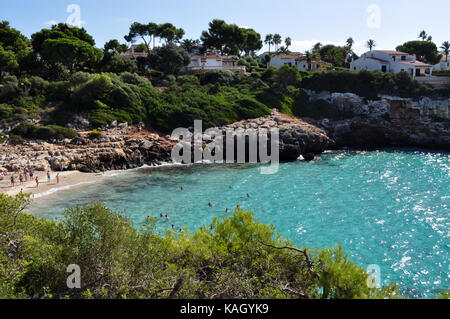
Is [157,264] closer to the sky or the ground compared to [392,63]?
closer to the ground

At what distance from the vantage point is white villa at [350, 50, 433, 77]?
225 ft

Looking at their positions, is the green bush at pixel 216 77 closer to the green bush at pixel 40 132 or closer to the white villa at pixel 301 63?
the white villa at pixel 301 63

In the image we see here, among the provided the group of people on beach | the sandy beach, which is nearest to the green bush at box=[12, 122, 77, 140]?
the group of people on beach

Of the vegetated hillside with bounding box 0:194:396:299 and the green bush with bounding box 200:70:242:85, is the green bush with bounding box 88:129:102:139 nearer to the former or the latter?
the green bush with bounding box 200:70:242:85

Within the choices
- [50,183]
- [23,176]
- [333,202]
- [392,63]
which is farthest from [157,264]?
[392,63]

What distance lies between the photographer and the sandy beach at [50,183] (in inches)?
1276

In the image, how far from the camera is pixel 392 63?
71938mm

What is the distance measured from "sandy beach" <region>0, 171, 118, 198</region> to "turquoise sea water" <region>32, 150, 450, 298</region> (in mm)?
1534

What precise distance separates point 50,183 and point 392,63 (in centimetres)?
7206

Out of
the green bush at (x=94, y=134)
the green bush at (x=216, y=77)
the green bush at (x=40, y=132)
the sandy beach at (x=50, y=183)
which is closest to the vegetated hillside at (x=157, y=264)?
the sandy beach at (x=50, y=183)

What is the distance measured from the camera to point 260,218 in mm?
27328

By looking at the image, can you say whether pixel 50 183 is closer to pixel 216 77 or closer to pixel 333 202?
pixel 333 202
